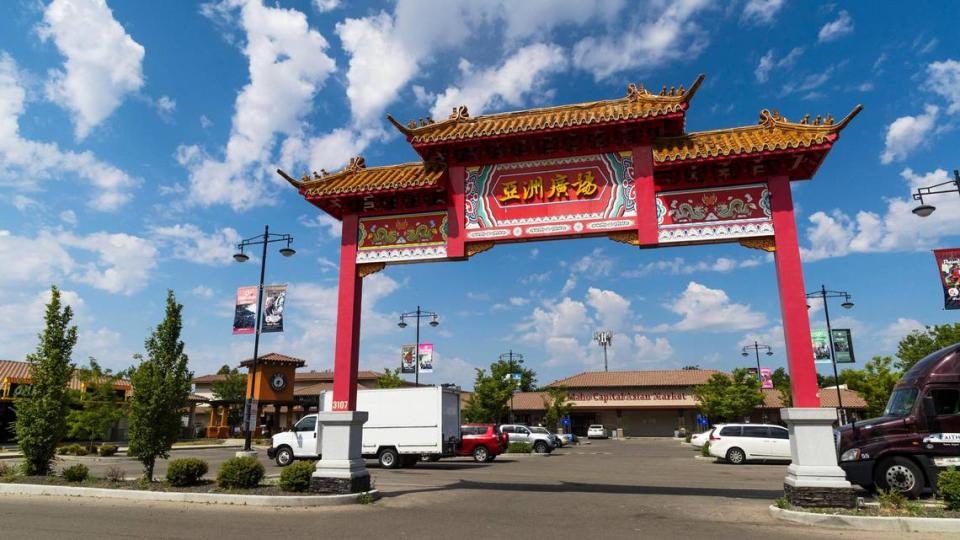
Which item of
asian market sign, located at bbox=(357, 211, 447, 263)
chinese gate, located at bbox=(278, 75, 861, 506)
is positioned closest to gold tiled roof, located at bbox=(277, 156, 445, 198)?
chinese gate, located at bbox=(278, 75, 861, 506)

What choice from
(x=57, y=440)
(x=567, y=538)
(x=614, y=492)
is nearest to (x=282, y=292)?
(x=57, y=440)

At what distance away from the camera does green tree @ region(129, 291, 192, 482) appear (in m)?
12.9

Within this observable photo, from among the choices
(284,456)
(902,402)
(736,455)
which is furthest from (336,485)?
(736,455)

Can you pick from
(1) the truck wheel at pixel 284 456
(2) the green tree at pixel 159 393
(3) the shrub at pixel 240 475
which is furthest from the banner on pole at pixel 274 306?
(3) the shrub at pixel 240 475

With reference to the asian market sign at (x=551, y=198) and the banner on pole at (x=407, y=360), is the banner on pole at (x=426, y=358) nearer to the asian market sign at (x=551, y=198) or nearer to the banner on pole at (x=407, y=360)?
the banner on pole at (x=407, y=360)

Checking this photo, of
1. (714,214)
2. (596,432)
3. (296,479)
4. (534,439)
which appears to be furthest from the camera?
(596,432)

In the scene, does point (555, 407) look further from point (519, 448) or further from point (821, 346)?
point (821, 346)

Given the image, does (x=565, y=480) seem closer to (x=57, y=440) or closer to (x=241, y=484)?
(x=241, y=484)

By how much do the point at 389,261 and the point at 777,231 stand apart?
27.8 feet

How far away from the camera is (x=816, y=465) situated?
9781 mm

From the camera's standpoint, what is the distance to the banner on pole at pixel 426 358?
98.5ft

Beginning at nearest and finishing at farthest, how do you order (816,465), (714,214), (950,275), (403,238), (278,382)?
1. (816,465)
2. (714,214)
3. (403,238)
4. (950,275)
5. (278,382)

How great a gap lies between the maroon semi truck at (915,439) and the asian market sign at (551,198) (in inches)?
272

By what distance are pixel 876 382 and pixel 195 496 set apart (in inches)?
1258
